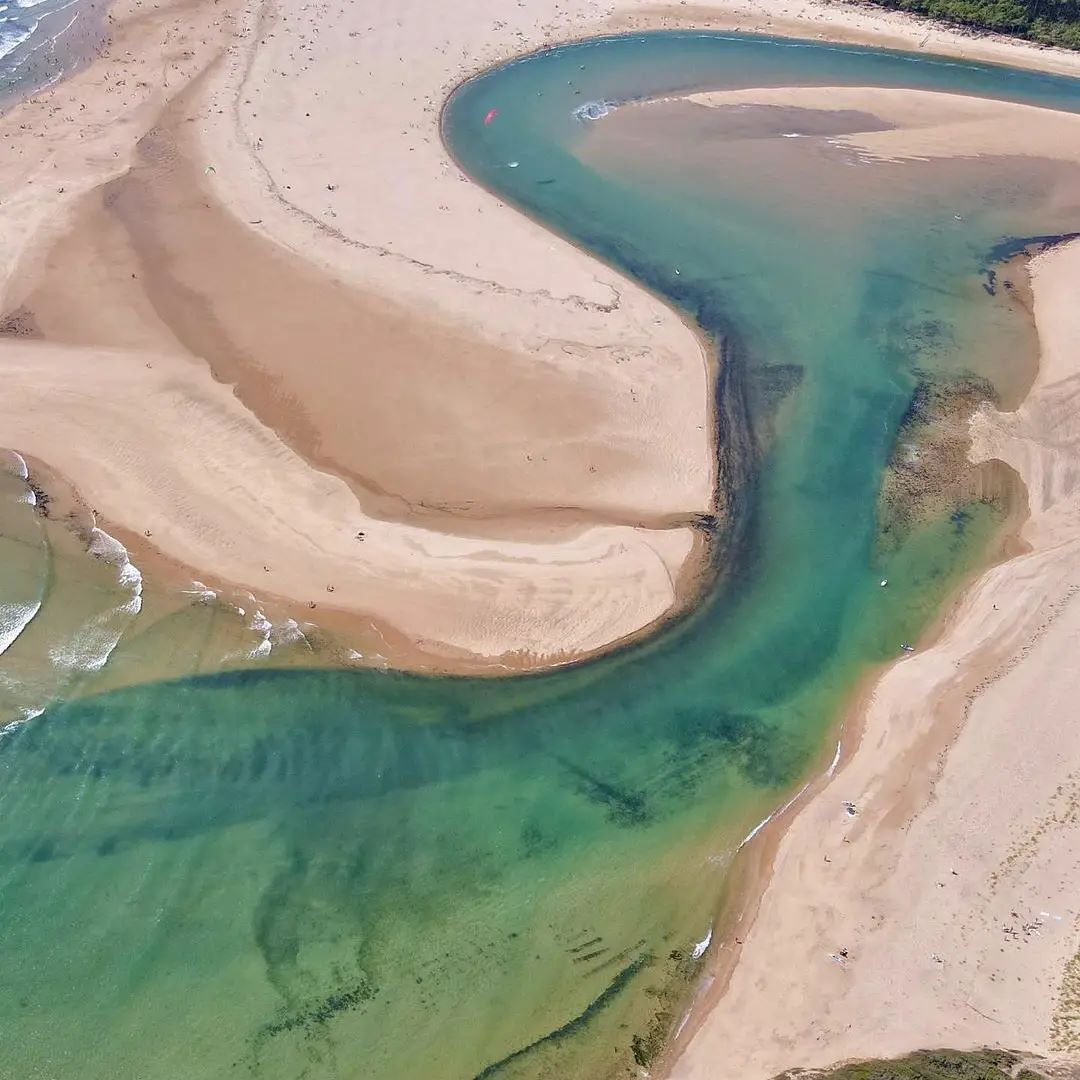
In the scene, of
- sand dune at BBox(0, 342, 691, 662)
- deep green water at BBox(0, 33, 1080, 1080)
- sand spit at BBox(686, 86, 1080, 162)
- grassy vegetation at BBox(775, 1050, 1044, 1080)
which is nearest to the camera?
grassy vegetation at BBox(775, 1050, 1044, 1080)

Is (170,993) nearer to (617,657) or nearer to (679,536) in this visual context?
(617,657)

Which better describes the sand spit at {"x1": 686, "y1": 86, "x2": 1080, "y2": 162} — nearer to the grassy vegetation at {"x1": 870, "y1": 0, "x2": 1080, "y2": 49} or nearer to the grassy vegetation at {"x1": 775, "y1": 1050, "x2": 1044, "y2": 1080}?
the grassy vegetation at {"x1": 870, "y1": 0, "x2": 1080, "y2": 49}

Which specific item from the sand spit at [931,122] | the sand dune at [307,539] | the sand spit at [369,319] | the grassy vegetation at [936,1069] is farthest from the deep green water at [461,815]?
the sand spit at [931,122]

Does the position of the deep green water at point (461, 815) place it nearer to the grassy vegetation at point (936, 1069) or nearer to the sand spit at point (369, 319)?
the sand spit at point (369, 319)

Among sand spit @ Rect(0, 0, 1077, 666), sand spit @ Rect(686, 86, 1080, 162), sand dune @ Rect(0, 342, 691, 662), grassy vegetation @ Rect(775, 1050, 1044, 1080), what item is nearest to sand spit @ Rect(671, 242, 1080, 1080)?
grassy vegetation @ Rect(775, 1050, 1044, 1080)

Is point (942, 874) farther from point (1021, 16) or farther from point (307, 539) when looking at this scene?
point (1021, 16)

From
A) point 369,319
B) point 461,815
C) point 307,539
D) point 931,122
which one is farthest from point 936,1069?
point 931,122

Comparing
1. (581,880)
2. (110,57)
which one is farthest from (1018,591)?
(110,57)
